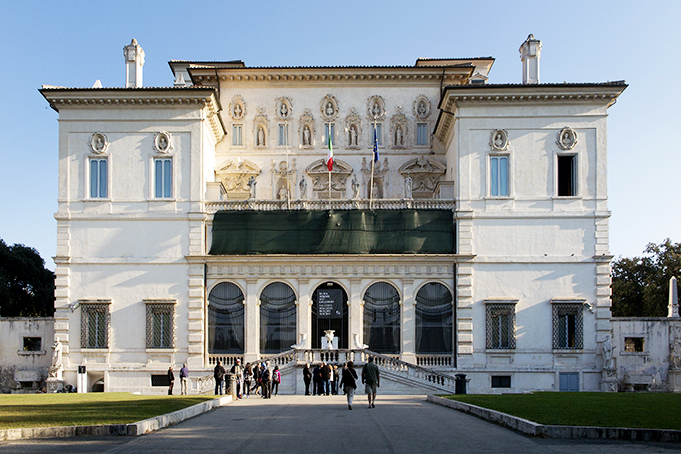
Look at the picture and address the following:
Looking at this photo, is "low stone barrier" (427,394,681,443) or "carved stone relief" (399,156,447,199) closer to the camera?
"low stone barrier" (427,394,681,443)

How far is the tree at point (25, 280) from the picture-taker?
70.4m

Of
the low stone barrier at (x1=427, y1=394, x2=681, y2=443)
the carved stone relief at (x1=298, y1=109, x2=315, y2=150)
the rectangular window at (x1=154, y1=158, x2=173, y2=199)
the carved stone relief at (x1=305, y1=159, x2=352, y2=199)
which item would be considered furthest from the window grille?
the rectangular window at (x1=154, y1=158, x2=173, y2=199)

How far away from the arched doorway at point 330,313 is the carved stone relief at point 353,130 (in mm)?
10326

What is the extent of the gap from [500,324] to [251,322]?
536 inches

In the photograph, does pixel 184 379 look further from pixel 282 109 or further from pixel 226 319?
pixel 282 109

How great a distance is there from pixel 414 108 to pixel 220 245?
15.4 metres

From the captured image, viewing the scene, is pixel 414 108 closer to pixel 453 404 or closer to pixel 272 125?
pixel 272 125

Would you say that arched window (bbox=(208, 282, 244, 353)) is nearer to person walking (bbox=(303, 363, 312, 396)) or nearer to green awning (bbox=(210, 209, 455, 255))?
green awning (bbox=(210, 209, 455, 255))

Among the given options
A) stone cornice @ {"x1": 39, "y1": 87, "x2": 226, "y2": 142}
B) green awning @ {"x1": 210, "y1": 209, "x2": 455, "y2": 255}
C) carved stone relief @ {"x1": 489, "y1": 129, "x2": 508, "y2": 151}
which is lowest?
green awning @ {"x1": 210, "y1": 209, "x2": 455, "y2": 255}

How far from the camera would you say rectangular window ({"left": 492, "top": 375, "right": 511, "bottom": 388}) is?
126 ft

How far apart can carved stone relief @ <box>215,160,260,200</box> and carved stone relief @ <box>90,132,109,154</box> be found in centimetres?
753

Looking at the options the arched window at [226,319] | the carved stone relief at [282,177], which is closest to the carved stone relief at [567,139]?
the carved stone relief at [282,177]

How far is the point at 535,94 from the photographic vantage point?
39.4 metres

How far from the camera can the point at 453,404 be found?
24938mm
